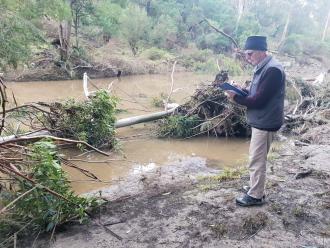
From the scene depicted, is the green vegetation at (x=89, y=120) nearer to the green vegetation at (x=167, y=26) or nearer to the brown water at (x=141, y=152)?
the brown water at (x=141, y=152)

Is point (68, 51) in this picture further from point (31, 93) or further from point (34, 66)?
point (31, 93)

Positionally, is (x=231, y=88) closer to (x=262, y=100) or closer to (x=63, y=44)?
(x=262, y=100)

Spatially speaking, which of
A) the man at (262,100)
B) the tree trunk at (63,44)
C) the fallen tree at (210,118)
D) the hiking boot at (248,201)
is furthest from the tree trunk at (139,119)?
the tree trunk at (63,44)

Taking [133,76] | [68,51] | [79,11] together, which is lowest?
[133,76]

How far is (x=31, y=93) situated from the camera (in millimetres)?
15875

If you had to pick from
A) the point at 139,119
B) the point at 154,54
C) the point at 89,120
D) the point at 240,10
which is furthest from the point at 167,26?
the point at 89,120

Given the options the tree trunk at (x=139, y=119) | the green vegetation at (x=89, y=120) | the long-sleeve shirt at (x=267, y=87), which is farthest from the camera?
the tree trunk at (x=139, y=119)

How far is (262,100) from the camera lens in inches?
176

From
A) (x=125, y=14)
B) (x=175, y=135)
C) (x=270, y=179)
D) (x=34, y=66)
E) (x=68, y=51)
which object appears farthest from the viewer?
(x=125, y=14)

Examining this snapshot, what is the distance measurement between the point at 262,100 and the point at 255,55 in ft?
1.91

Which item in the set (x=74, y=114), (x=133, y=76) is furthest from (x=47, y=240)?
(x=133, y=76)

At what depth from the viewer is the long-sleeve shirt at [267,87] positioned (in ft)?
14.5

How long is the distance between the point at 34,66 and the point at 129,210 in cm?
1687

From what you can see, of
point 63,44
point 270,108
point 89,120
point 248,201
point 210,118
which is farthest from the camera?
point 63,44
